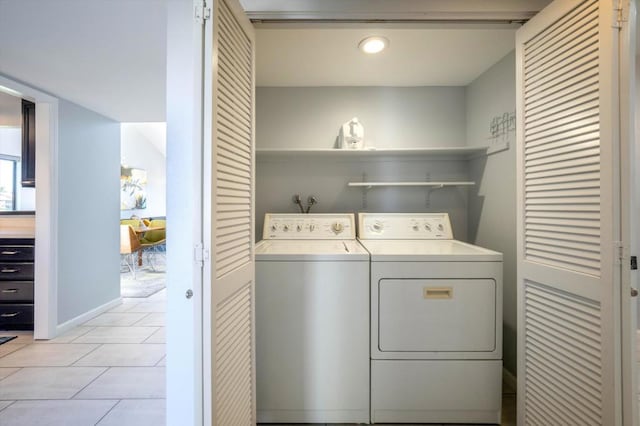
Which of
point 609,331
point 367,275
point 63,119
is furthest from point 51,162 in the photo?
point 609,331

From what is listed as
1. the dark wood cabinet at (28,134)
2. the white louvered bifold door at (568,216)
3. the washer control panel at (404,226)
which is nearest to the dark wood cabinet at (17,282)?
the dark wood cabinet at (28,134)

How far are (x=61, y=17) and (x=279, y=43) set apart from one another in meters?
1.12

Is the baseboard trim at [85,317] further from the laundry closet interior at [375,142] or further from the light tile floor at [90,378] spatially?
the laundry closet interior at [375,142]

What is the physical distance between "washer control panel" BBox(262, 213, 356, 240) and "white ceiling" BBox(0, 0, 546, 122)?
1.05m

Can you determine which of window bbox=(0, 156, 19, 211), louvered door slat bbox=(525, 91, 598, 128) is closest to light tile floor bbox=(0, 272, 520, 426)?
louvered door slat bbox=(525, 91, 598, 128)

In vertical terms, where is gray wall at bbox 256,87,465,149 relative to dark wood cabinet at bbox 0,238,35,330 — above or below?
above

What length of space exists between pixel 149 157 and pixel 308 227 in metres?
7.71

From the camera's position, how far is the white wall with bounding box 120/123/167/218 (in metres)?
Result: 7.89

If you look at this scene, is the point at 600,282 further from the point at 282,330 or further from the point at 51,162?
the point at 51,162

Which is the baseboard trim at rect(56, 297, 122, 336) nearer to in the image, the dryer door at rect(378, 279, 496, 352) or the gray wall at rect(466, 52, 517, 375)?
the dryer door at rect(378, 279, 496, 352)

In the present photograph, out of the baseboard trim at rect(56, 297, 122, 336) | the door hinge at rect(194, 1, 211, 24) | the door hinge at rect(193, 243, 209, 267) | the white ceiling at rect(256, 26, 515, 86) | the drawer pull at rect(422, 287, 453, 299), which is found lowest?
the baseboard trim at rect(56, 297, 122, 336)

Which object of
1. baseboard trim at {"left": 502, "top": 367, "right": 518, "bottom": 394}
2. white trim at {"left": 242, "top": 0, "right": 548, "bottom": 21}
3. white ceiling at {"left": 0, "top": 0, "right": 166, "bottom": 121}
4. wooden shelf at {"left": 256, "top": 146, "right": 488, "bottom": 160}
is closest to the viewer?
white trim at {"left": 242, "top": 0, "right": 548, "bottom": 21}

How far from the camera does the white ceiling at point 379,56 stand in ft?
5.94

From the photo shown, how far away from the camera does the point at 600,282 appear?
3.56ft
